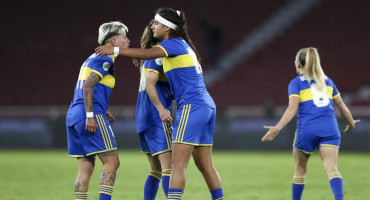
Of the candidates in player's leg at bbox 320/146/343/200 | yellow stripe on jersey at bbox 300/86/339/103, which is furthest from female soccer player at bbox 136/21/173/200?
player's leg at bbox 320/146/343/200

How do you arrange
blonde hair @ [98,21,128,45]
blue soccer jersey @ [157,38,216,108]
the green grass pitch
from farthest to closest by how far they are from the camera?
the green grass pitch, blonde hair @ [98,21,128,45], blue soccer jersey @ [157,38,216,108]

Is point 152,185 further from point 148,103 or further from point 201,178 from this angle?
point 201,178

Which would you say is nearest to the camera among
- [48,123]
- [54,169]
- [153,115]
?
[153,115]

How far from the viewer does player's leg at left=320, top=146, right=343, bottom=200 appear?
6527 millimetres

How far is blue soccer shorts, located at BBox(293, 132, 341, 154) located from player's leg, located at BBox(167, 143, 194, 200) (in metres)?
1.63

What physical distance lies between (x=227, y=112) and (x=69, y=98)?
7381 millimetres

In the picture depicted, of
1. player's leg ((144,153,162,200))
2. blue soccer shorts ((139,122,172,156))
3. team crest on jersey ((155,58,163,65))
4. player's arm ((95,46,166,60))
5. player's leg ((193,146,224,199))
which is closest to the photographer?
player's arm ((95,46,166,60))

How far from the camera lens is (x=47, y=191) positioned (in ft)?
30.1

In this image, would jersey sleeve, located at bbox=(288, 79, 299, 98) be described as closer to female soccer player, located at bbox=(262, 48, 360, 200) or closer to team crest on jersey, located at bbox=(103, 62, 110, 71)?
female soccer player, located at bbox=(262, 48, 360, 200)

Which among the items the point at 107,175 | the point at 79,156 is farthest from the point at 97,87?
the point at 107,175

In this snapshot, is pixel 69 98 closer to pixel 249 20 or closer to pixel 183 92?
pixel 249 20

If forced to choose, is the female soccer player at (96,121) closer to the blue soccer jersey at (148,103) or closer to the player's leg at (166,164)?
the blue soccer jersey at (148,103)

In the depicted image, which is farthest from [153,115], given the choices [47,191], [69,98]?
[69,98]

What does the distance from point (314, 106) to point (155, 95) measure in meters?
1.88
